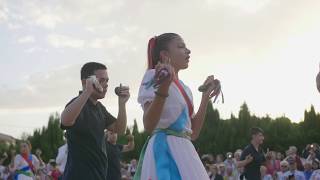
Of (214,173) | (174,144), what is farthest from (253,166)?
(214,173)

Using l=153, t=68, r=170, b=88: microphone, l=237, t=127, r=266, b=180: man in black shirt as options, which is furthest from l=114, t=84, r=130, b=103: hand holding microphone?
l=237, t=127, r=266, b=180: man in black shirt

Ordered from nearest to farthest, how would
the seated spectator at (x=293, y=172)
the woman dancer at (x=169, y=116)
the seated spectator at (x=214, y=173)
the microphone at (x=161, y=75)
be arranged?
1. the microphone at (x=161, y=75)
2. the woman dancer at (x=169, y=116)
3. the seated spectator at (x=293, y=172)
4. the seated spectator at (x=214, y=173)

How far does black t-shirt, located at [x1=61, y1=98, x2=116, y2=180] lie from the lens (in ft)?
16.6

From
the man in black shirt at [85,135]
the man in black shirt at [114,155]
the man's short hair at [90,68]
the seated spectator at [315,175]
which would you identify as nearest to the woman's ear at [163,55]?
the man in black shirt at [85,135]

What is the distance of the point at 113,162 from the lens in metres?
7.99

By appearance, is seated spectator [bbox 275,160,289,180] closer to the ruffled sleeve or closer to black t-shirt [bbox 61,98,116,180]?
black t-shirt [bbox 61,98,116,180]

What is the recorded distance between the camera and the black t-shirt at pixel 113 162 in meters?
7.74

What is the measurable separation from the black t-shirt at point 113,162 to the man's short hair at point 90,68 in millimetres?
2427

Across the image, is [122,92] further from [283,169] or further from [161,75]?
[283,169]

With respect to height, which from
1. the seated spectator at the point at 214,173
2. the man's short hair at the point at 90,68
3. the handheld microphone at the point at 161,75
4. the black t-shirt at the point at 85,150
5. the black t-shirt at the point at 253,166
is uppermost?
the man's short hair at the point at 90,68

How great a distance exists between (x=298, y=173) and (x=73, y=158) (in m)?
10.5

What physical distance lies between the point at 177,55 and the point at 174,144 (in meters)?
0.81

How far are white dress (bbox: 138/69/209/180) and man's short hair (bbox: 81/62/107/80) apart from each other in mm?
1211

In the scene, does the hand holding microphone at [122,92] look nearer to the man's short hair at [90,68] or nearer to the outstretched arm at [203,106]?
the man's short hair at [90,68]
